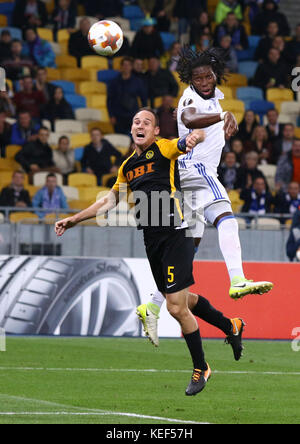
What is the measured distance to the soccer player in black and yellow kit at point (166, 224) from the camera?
28.0 ft

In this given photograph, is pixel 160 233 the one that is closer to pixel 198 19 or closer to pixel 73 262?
pixel 73 262

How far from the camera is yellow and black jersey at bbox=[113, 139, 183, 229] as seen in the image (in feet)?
27.9

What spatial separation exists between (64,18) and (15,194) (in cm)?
656

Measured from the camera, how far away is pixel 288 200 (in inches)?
733

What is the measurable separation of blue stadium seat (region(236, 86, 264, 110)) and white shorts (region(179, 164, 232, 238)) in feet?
46.7

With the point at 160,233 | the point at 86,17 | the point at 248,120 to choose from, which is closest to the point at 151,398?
the point at 160,233

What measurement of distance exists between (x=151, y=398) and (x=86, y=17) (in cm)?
1412

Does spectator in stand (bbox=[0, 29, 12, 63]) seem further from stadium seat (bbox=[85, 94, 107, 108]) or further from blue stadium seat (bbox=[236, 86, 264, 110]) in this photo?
blue stadium seat (bbox=[236, 86, 264, 110])

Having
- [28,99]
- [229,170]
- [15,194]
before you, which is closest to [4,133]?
[28,99]

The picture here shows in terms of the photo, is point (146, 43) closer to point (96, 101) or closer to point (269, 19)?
point (96, 101)

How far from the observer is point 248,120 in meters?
20.7

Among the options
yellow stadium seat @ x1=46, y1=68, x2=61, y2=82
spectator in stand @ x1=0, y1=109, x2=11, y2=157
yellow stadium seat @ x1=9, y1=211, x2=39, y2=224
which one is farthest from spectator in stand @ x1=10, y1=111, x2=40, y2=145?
yellow stadium seat @ x1=9, y1=211, x2=39, y2=224

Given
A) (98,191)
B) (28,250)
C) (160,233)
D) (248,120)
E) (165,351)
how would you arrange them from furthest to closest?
(248,120)
(98,191)
(28,250)
(165,351)
(160,233)

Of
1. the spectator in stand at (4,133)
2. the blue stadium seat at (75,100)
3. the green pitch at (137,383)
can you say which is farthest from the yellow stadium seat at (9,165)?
the green pitch at (137,383)
